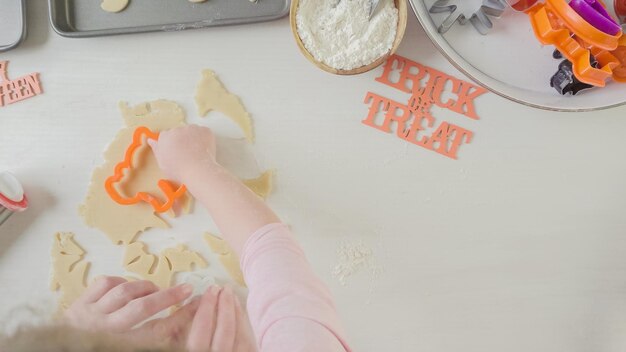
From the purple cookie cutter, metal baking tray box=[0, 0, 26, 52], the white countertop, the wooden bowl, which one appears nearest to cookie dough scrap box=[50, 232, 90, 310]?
the white countertop

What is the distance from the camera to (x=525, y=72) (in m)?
0.64

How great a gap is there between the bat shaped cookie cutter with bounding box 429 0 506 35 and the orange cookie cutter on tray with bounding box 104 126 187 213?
33 centimetres

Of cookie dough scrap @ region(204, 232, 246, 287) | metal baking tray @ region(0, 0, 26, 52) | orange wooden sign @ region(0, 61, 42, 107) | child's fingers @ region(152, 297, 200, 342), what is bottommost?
child's fingers @ region(152, 297, 200, 342)

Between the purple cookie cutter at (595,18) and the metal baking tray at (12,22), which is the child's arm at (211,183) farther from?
the purple cookie cutter at (595,18)

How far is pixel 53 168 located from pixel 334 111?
33 centimetres

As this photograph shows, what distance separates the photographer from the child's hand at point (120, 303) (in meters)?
0.59

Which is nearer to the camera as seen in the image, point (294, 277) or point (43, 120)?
point (294, 277)

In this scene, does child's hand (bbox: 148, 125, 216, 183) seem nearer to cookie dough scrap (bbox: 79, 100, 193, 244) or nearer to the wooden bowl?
cookie dough scrap (bbox: 79, 100, 193, 244)

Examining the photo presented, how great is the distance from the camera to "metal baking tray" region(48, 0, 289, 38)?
66cm

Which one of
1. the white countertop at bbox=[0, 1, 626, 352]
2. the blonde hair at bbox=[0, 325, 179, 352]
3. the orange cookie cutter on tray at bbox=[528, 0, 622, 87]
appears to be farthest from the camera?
the white countertop at bbox=[0, 1, 626, 352]

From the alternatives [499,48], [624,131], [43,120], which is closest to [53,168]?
[43,120]

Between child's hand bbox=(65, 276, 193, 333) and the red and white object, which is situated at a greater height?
the red and white object

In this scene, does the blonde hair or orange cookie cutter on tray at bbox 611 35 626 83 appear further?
orange cookie cutter on tray at bbox 611 35 626 83

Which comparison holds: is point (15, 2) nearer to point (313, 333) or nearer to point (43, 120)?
point (43, 120)
